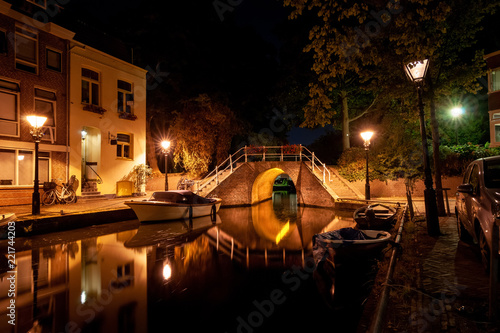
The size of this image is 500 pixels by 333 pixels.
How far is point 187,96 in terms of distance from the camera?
27.2 meters

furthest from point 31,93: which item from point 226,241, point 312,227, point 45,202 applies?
point 312,227

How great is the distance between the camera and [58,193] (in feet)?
51.2

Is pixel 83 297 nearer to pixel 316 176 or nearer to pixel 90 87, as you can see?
pixel 90 87

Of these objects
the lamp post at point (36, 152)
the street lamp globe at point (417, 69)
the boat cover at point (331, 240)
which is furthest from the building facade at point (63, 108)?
the street lamp globe at point (417, 69)

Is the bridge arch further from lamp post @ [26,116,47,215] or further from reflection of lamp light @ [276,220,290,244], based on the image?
lamp post @ [26,116,47,215]

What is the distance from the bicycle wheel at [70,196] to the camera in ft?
51.8

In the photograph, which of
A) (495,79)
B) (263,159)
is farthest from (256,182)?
(495,79)

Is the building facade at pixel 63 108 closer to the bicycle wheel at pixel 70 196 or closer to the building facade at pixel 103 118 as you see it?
the building facade at pixel 103 118

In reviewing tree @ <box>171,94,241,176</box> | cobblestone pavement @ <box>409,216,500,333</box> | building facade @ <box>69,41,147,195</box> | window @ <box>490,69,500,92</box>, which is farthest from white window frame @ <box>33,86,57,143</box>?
window @ <box>490,69,500,92</box>

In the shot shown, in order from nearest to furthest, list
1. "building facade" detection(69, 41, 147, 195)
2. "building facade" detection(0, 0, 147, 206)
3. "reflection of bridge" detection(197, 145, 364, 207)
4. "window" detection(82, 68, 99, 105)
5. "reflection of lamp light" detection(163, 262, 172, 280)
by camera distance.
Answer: "reflection of lamp light" detection(163, 262, 172, 280), "building facade" detection(0, 0, 147, 206), "building facade" detection(69, 41, 147, 195), "window" detection(82, 68, 99, 105), "reflection of bridge" detection(197, 145, 364, 207)

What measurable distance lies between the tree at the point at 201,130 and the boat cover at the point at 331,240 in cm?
1913

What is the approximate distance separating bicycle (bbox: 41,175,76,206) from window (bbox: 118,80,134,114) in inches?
247

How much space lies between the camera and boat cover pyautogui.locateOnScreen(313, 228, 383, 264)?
6.20m

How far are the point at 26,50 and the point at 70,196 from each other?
7847 millimetres
